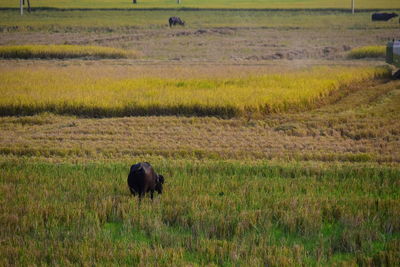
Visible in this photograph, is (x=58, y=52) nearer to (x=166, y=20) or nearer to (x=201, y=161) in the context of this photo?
(x=201, y=161)

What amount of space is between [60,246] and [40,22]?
146ft

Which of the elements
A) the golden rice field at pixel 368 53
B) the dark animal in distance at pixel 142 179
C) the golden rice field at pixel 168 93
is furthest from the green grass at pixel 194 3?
the dark animal in distance at pixel 142 179

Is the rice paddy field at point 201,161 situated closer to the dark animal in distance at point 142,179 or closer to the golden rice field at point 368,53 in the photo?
the dark animal in distance at point 142,179

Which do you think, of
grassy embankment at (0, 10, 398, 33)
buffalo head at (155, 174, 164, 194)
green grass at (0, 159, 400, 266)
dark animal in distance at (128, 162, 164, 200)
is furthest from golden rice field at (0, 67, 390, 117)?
grassy embankment at (0, 10, 398, 33)

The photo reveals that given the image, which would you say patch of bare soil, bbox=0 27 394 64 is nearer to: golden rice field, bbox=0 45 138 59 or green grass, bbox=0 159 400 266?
golden rice field, bbox=0 45 138 59

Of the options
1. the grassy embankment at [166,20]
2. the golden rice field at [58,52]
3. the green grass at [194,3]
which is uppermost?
the green grass at [194,3]

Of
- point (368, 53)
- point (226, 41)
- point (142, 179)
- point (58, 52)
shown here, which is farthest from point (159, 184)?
point (226, 41)

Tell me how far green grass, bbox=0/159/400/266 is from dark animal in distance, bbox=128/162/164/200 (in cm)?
14

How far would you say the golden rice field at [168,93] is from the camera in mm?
15555

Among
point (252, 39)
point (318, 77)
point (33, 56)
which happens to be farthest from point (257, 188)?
point (252, 39)

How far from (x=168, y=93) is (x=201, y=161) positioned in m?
6.18

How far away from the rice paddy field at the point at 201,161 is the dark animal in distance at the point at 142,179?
150mm

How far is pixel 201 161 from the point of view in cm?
1105

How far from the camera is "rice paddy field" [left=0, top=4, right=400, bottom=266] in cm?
656
